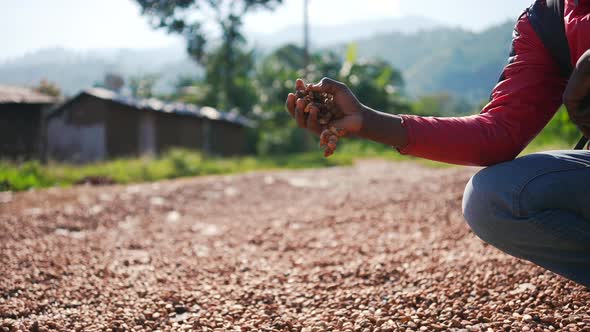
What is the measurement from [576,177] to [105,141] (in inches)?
552

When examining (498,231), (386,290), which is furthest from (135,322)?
(498,231)

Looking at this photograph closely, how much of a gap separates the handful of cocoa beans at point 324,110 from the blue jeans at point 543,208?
46 centimetres

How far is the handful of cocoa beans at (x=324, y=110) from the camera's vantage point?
1.24 metres

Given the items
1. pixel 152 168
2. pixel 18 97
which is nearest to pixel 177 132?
pixel 18 97

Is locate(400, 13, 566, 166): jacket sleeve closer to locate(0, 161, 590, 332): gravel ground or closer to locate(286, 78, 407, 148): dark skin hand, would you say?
locate(286, 78, 407, 148): dark skin hand

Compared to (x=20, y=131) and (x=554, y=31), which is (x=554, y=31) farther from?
(x=20, y=131)

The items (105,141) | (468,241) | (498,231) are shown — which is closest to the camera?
(498,231)

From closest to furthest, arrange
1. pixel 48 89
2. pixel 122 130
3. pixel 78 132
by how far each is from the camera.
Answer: pixel 122 130, pixel 78 132, pixel 48 89

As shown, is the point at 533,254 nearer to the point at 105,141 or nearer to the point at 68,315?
the point at 68,315

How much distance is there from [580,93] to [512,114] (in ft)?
0.65

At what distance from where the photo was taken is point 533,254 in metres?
1.31

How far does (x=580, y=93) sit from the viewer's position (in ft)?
3.91

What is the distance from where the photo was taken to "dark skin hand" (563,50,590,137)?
45.8 inches

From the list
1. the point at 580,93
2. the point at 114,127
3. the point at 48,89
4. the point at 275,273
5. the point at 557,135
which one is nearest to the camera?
the point at 580,93
